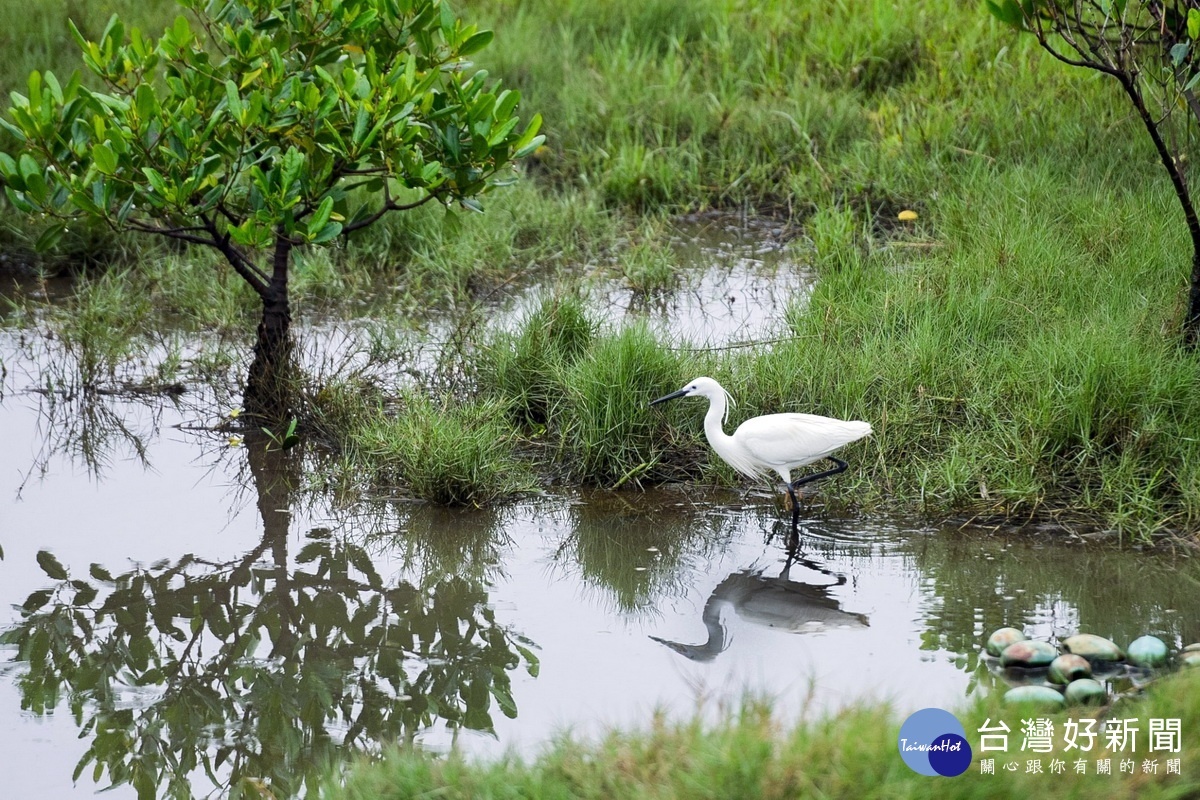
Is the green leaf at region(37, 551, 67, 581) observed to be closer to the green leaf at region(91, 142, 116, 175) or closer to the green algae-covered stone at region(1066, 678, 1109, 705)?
the green leaf at region(91, 142, 116, 175)

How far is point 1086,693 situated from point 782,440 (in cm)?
157

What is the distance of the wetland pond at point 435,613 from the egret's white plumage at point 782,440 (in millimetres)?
296

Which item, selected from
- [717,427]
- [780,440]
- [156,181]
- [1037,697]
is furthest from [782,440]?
[156,181]

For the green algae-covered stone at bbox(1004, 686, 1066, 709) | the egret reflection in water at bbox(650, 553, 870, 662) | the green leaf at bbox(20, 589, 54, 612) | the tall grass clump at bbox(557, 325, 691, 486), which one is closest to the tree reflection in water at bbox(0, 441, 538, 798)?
the green leaf at bbox(20, 589, 54, 612)

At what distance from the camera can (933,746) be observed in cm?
305

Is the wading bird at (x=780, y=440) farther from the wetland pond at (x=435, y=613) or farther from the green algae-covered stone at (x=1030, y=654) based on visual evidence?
the green algae-covered stone at (x=1030, y=654)

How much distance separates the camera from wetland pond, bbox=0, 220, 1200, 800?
11.8 feet

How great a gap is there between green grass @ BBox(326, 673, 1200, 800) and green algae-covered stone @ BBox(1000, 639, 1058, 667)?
0.35 metres

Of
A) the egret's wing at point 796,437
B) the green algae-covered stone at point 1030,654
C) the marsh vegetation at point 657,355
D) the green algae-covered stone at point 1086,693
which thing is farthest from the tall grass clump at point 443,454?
the green algae-covered stone at point 1086,693

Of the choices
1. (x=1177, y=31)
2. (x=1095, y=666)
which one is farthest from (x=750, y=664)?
(x=1177, y=31)

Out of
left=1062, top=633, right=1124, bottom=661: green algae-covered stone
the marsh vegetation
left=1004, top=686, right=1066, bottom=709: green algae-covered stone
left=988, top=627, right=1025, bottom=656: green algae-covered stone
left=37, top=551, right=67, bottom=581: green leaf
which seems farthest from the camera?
left=37, top=551, right=67, bottom=581: green leaf

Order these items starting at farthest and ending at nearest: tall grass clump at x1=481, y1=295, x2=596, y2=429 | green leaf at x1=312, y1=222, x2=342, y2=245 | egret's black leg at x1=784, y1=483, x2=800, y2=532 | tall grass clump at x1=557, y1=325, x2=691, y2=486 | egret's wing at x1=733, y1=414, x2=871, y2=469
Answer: tall grass clump at x1=481, y1=295, x2=596, y2=429 → tall grass clump at x1=557, y1=325, x2=691, y2=486 → green leaf at x1=312, y1=222, x2=342, y2=245 → egret's black leg at x1=784, y1=483, x2=800, y2=532 → egret's wing at x1=733, y1=414, x2=871, y2=469

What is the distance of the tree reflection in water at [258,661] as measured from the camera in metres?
3.52

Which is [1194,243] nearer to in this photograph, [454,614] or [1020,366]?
[1020,366]
